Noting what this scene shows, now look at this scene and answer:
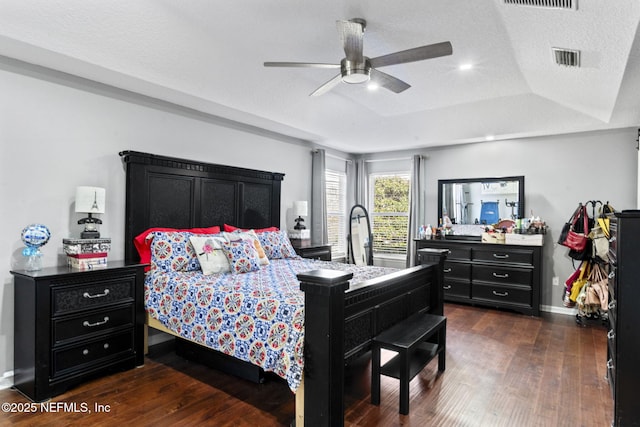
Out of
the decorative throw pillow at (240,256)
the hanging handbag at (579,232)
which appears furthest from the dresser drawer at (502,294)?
the decorative throw pillow at (240,256)

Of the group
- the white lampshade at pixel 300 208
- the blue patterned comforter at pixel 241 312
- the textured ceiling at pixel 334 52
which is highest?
the textured ceiling at pixel 334 52

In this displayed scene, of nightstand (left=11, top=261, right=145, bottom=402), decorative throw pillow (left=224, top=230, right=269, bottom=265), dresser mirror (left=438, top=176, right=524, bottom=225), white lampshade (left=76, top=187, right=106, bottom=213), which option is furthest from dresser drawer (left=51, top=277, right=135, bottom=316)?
dresser mirror (left=438, top=176, right=524, bottom=225)

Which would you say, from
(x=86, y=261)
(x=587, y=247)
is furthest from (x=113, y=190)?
(x=587, y=247)

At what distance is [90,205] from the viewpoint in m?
3.00

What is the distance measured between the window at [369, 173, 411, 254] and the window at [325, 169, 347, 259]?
544 millimetres

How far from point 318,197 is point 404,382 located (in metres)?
3.71

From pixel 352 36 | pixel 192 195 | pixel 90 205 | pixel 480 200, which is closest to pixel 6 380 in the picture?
pixel 90 205

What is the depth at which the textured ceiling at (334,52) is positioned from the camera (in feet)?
7.14

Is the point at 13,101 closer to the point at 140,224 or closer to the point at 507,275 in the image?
the point at 140,224

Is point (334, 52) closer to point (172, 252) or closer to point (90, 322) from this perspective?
point (172, 252)

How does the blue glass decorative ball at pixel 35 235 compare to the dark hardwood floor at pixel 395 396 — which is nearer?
the dark hardwood floor at pixel 395 396

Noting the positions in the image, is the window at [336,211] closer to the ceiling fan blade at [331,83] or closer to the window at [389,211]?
the window at [389,211]

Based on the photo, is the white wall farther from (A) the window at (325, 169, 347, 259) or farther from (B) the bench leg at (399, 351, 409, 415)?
(A) the window at (325, 169, 347, 259)

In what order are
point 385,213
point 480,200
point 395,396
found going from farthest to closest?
point 385,213 < point 480,200 < point 395,396
